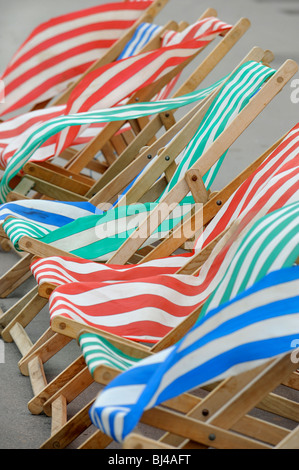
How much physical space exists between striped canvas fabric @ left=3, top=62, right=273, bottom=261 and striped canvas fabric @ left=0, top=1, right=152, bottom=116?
118 centimetres

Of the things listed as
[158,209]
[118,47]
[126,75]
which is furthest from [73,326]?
[118,47]

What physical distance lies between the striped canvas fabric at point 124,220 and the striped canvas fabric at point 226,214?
0.19 m

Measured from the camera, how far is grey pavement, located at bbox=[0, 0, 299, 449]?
2.03 metres

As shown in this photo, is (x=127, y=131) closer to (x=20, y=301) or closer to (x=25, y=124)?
(x=25, y=124)

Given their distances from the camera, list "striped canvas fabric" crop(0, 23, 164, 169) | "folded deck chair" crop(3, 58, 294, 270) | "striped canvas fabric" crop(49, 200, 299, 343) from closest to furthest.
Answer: "striped canvas fabric" crop(49, 200, 299, 343)
"folded deck chair" crop(3, 58, 294, 270)
"striped canvas fabric" crop(0, 23, 164, 169)

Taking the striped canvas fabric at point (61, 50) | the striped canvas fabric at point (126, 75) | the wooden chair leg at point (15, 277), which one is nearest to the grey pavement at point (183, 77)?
the wooden chair leg at point (15, 277)

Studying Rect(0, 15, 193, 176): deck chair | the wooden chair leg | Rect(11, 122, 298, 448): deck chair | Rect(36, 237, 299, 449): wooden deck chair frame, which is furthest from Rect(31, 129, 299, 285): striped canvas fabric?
Rect(0, 15, 193, 176): deck chair

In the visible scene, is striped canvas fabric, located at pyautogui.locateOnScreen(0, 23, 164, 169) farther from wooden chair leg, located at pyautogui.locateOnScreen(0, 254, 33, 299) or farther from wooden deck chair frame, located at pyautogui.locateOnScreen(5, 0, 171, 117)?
wooden chair leg, located at pyautogui.locateOnScreen(0, 254, 33, 299)

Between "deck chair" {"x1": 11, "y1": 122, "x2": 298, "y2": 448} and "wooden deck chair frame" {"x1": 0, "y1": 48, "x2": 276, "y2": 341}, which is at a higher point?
"deck chair" {"x1": 11, "y1": 122, "x2": 298, "y2": 448}

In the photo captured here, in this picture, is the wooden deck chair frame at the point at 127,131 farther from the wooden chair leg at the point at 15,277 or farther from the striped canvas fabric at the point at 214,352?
the striped canvas fabric at the point at 214,352

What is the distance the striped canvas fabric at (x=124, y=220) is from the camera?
7.61 feet

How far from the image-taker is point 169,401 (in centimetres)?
152
